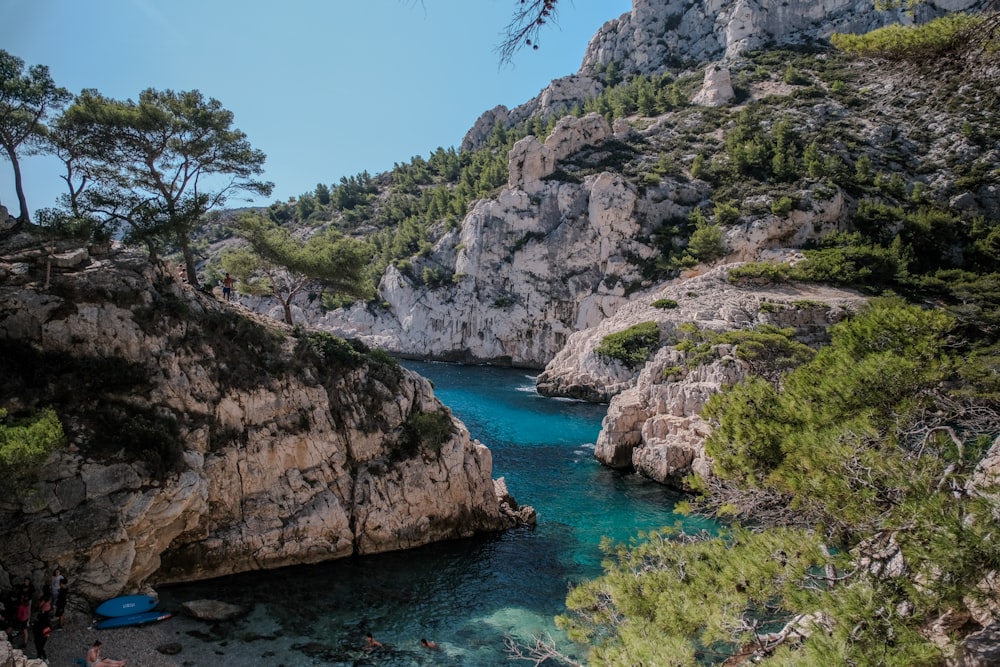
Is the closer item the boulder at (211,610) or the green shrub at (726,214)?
the boulder at (211,610)

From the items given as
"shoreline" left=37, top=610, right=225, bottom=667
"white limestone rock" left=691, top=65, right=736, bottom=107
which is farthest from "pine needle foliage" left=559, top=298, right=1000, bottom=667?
"white limestone rock" left=691, top=65, right=736, bottom=107

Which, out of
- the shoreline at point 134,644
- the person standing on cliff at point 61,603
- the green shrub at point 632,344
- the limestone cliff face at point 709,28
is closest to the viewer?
the shoreline at point 134,644

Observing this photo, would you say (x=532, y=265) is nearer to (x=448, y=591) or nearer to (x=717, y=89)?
(x=717, y=89)

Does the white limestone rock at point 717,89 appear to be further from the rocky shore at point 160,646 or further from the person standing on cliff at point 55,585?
the person standing on cliff at point 55,585

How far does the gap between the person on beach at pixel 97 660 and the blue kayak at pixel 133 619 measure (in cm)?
113

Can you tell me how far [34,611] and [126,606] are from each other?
5.53 feet

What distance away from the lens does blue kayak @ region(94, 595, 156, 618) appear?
12.3 meters

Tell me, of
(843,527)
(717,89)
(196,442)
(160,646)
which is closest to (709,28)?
(717,89)

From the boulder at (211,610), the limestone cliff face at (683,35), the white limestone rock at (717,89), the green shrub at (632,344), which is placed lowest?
the boulder at (211,610)

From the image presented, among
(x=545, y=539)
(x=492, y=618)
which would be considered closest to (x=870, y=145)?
(x=545, y=539)

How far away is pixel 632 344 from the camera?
42.2m

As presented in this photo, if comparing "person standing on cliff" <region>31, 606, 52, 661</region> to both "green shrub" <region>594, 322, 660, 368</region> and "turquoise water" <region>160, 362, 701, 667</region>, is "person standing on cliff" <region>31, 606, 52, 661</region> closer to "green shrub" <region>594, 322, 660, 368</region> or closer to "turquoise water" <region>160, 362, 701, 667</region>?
"turquoise water" <region>160, 362, 701, 667</region>

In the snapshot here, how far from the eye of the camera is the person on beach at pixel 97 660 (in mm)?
10721

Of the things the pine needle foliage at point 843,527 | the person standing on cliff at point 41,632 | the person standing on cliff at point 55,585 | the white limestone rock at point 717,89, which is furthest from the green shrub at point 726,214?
the person standing on cliff at point 41,632
